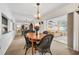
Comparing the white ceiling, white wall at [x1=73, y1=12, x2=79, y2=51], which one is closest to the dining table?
the white ceiling

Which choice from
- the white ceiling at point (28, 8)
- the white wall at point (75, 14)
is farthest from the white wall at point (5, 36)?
the white wall at point (75, 14)

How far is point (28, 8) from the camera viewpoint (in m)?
2.49

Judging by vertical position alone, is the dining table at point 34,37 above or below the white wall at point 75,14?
below

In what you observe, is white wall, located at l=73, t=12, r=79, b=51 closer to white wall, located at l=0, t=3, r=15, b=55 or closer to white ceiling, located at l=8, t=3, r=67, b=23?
white ceiling, located at l=8, t=3, r=67, b=23

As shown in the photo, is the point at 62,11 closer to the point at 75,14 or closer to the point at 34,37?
the point at 75,14

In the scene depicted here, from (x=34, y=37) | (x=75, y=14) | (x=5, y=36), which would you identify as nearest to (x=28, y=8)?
(x=34, y=37)

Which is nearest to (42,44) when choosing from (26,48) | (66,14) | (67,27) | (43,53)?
(43,53)

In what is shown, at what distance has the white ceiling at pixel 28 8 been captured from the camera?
96.5 inches

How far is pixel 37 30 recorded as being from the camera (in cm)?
254

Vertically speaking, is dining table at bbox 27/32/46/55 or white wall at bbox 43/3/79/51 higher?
white wall at bbox 43/3/79/51

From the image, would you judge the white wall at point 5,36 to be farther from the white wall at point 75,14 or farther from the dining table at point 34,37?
the white wall at point 75,14

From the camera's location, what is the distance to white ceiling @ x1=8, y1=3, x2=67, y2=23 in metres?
2.45

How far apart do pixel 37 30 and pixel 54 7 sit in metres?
0.60

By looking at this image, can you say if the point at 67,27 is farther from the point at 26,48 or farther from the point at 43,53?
the point at 26,48
